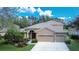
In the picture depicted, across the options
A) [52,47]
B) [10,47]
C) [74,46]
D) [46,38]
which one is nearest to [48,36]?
[46,38]

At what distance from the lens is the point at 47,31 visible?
3646mm

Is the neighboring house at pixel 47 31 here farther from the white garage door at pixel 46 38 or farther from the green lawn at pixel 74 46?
the green lawn at pixel 74 46

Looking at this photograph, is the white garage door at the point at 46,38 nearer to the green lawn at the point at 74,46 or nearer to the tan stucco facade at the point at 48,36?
the tan stucco facade at the point at 48,36

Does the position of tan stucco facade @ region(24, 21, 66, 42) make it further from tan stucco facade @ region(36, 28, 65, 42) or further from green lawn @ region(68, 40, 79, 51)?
green lawn @ region(68, 40, 79, 51)

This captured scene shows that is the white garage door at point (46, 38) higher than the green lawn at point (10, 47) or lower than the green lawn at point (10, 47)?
higher

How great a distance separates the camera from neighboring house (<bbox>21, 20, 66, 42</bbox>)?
3615mm

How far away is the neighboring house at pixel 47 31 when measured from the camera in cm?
362

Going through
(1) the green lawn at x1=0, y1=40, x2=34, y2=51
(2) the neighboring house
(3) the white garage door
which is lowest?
(1) the green lawn at x1=0, y1=40, x2=34, y2=51

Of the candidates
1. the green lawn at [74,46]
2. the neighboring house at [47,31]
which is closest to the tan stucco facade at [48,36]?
the neighboring house at [47,31]

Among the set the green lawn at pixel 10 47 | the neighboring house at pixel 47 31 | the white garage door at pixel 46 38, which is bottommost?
the green lawn at pixel 10 47

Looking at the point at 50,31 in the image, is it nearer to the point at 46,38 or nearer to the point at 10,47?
the point at 46,38

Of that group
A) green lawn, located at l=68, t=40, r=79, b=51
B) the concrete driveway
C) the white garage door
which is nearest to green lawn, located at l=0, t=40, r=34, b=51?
the concrete driveway
